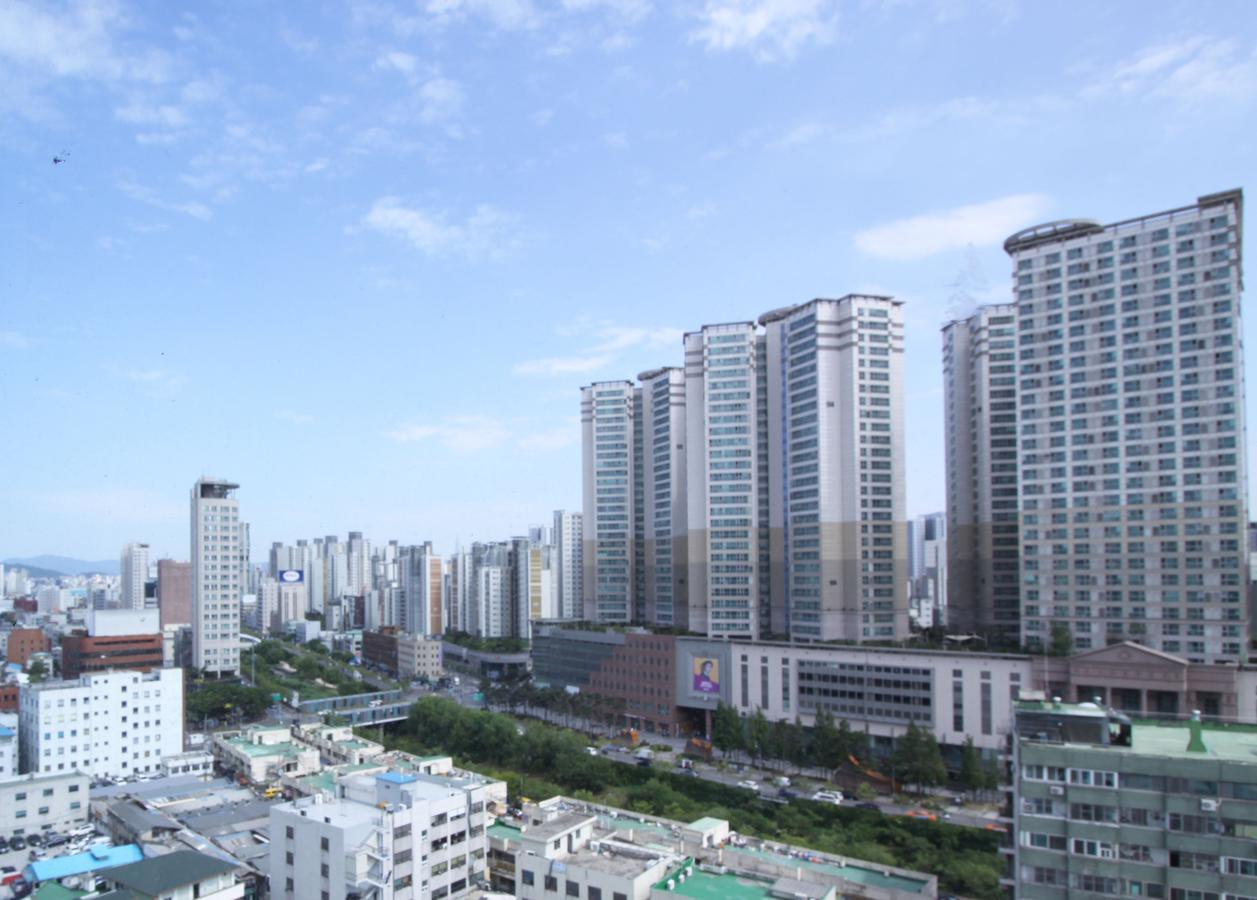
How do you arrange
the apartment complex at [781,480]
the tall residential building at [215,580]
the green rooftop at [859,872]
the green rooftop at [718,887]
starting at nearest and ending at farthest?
1. the green rooftop at [718,887]
2. the green rooftop at [859,872]
3. the apartment complex at [781,480]
4. the tall residential building at [215,580]

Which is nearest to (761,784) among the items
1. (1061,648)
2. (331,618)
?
(1061,648)

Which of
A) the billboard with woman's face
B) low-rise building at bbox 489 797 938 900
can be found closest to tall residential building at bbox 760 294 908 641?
the billboard with woman's face

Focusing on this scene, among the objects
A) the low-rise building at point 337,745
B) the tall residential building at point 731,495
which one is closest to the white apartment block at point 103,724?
the low-rise building at point 337,745

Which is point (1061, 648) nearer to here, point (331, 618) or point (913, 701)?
point (913, 701)

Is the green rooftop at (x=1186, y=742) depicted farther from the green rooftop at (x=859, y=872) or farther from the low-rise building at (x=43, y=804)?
the low-rise building at (x=43, y=804)

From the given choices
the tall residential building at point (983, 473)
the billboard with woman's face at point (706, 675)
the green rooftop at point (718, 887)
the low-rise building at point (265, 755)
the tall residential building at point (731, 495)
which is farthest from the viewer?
the tall residential building at point (731, 495)
